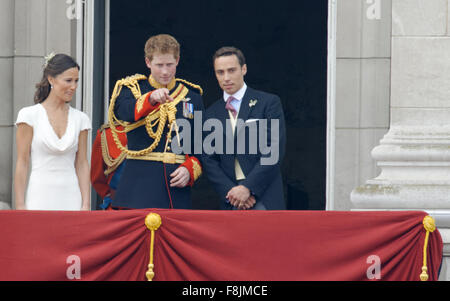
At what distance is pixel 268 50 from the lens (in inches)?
515

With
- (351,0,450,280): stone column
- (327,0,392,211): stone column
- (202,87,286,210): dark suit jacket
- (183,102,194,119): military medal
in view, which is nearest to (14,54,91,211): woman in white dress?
(183,102,194,119): military medal

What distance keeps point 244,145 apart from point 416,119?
212cm

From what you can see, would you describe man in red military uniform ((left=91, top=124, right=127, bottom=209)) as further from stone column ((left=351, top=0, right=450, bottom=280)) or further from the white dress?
stone column ((left=351, top=0, right=450, bottom=280))

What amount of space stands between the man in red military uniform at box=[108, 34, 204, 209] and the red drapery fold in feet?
2.54

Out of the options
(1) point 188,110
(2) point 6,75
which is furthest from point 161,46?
(2) point 6,75

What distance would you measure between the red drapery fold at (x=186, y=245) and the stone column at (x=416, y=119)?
1717 mm

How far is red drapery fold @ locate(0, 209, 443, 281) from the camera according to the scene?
6949 millimetres

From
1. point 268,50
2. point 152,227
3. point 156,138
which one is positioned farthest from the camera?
point 268,50

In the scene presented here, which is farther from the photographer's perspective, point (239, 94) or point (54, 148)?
point (239, 94)

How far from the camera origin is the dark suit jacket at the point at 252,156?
7809mm

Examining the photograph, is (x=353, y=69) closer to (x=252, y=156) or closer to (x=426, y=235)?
(x=252, y=156)

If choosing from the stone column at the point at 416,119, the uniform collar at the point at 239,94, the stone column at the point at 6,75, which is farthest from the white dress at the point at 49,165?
the stone column at the point at 416,119

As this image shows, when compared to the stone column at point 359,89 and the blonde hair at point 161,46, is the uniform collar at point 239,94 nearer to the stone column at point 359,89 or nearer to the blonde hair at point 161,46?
the blonde hair at point 161,46
